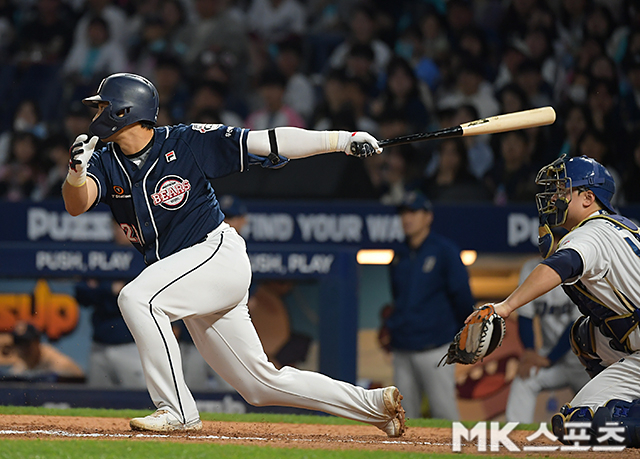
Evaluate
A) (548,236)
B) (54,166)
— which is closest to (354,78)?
(54,166)

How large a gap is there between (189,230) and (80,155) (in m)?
0.55

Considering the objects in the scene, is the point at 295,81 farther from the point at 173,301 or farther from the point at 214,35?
the point at 173,301

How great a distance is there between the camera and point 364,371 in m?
6.50

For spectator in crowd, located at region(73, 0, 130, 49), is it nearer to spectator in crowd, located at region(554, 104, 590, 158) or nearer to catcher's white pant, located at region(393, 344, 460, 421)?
spectator in crowd, located at region(554, 104, 590, 158)

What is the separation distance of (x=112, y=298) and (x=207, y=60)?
3206 mm

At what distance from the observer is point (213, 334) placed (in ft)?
12.0

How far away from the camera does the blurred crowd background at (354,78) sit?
24.1 feet

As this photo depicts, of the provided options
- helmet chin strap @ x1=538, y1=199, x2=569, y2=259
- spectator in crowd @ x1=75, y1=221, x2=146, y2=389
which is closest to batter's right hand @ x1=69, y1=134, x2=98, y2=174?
helmet chin strap @ x1=538, y1=199, x2=569, y2=259

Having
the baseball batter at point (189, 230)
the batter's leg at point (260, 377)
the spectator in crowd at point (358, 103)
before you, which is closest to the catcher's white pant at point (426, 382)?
the spectator in crowd at point (358, 103)

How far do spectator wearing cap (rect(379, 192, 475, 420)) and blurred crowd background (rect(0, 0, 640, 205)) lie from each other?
2.22 ft

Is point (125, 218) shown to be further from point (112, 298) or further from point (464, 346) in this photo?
point (112, 298)

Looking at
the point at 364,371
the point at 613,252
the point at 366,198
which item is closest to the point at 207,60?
the point at 366,198

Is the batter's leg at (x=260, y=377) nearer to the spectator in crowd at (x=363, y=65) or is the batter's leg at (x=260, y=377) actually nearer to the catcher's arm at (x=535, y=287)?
the catcher's arm at (x=535, y=287)

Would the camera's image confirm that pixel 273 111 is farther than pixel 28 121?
No
